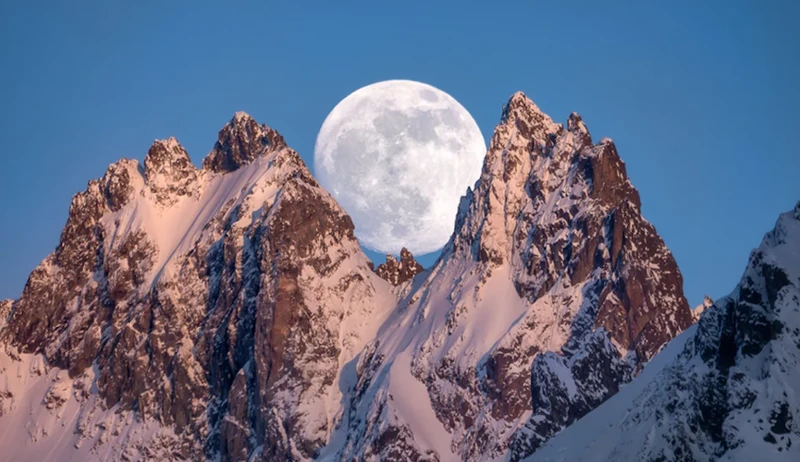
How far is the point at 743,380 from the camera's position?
16450cm

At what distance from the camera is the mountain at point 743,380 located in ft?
524

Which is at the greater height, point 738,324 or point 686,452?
point 738,324

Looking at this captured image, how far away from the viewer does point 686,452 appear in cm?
16750

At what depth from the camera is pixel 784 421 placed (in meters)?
158

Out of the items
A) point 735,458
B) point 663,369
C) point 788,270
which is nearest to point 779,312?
point 788,270

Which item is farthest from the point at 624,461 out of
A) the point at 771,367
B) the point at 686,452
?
the point at 771,367

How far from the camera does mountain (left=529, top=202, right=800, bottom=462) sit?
524ft

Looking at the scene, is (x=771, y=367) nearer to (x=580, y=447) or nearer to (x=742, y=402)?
(x=742, y=402)

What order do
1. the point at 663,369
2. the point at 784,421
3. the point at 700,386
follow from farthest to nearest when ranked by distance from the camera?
the point at 663,369, the point at 700,386, the point at 784,421

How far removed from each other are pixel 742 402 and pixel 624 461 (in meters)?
16.0

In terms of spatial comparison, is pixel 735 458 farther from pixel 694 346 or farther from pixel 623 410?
pixel 623 410

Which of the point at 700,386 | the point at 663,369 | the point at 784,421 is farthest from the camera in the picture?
the point at 663,369

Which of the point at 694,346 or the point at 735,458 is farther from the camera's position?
the point at 694,346

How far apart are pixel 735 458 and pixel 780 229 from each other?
887 inches
